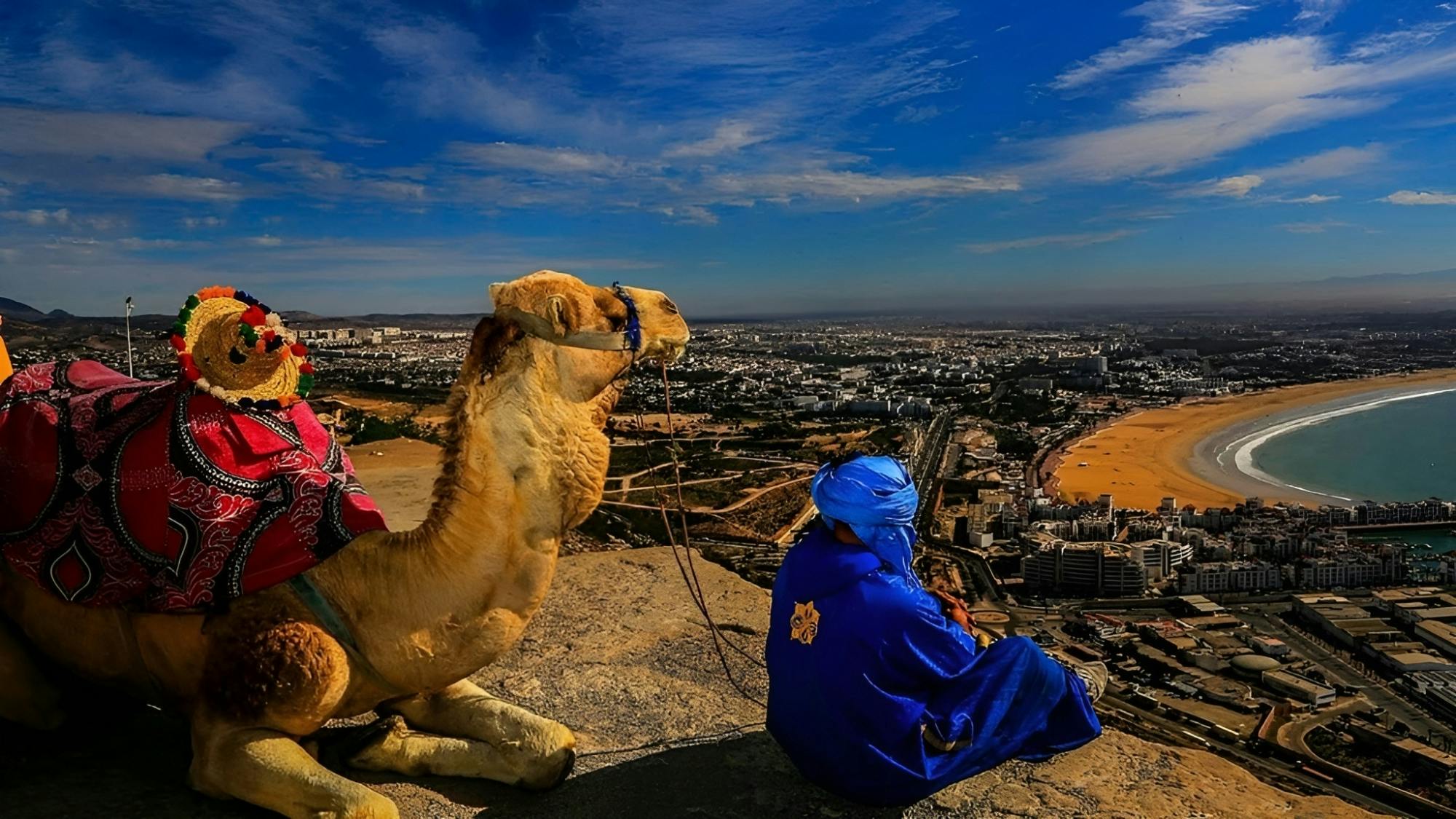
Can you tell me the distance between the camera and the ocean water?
35.5m

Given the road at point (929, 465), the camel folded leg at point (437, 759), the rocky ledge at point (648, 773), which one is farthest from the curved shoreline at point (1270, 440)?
the camel folded leg at point (437, 759)

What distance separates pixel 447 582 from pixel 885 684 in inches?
48.3

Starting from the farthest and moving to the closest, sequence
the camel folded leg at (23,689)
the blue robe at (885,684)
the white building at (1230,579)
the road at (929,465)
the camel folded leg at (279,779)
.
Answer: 1. the road at (929,465)
2. the white building at (1230,579)
3. the camel folded leg at (23,689)
4. the blue robe at (885,684)
5. the camel folded leg at (279,779)

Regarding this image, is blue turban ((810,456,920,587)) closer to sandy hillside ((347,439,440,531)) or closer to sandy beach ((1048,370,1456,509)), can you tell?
sandy hillside ((347,439,440,531))

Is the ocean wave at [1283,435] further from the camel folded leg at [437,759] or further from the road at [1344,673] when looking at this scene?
the camel folded leg at [437,759]

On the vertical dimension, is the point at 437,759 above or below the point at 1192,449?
above

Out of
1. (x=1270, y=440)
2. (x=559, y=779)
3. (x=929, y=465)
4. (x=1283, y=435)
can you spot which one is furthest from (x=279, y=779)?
(x=1283, y=435)

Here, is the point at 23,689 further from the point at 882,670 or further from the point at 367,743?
the point at 882,670

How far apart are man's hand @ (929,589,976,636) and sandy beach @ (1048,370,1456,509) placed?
30977 millimetres

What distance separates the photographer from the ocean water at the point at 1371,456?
35.5 m

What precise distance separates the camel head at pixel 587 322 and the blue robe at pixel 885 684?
2.65ft

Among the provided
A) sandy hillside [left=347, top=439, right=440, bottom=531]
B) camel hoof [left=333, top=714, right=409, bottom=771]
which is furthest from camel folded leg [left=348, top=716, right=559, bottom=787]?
sandy hillside [left=347, top=439, right=440, bottom=531]

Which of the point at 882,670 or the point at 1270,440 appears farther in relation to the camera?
the point at 1270,440

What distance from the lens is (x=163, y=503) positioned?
2.50 m
